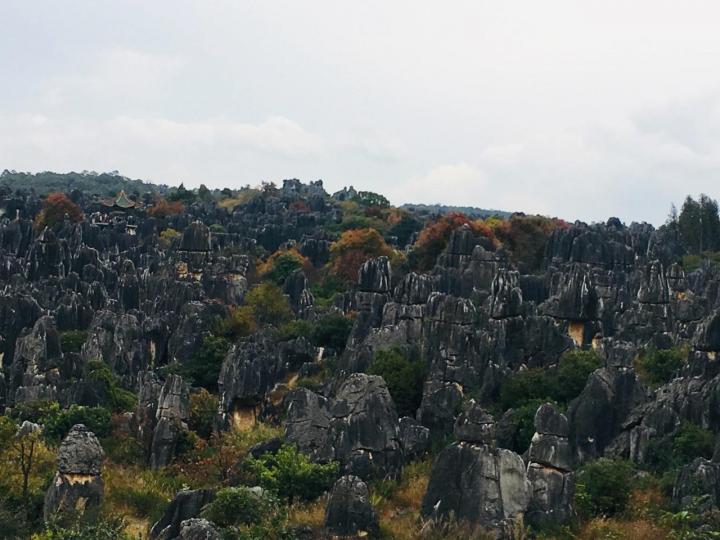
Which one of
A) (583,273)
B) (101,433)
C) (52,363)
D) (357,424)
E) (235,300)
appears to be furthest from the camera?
(235,300)

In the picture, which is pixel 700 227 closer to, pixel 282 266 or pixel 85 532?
pixel 282 266

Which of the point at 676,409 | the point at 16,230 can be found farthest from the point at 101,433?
the point at 16,230

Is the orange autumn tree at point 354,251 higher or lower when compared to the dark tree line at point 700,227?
lower

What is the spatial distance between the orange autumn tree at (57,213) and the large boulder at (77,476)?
74.9 metres

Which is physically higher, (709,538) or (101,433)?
(709,538)

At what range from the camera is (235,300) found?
6344 cm

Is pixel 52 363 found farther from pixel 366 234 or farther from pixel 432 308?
pixel 366 234

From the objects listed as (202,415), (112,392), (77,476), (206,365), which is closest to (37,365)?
(112,392)

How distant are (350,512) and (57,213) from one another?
82.2m

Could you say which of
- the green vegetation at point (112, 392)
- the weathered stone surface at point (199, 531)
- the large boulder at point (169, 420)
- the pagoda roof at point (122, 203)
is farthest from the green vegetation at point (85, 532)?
the pagoda roof at point (122, 203)

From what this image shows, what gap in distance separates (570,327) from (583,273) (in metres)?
2.24

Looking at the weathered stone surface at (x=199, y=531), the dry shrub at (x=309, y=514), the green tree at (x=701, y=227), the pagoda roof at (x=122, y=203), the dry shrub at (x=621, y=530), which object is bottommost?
the dry shrub at (x=309, y=514)

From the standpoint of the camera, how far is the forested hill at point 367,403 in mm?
19875

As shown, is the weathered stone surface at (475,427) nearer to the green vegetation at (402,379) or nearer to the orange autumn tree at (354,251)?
the green vegetation at (402,379)
